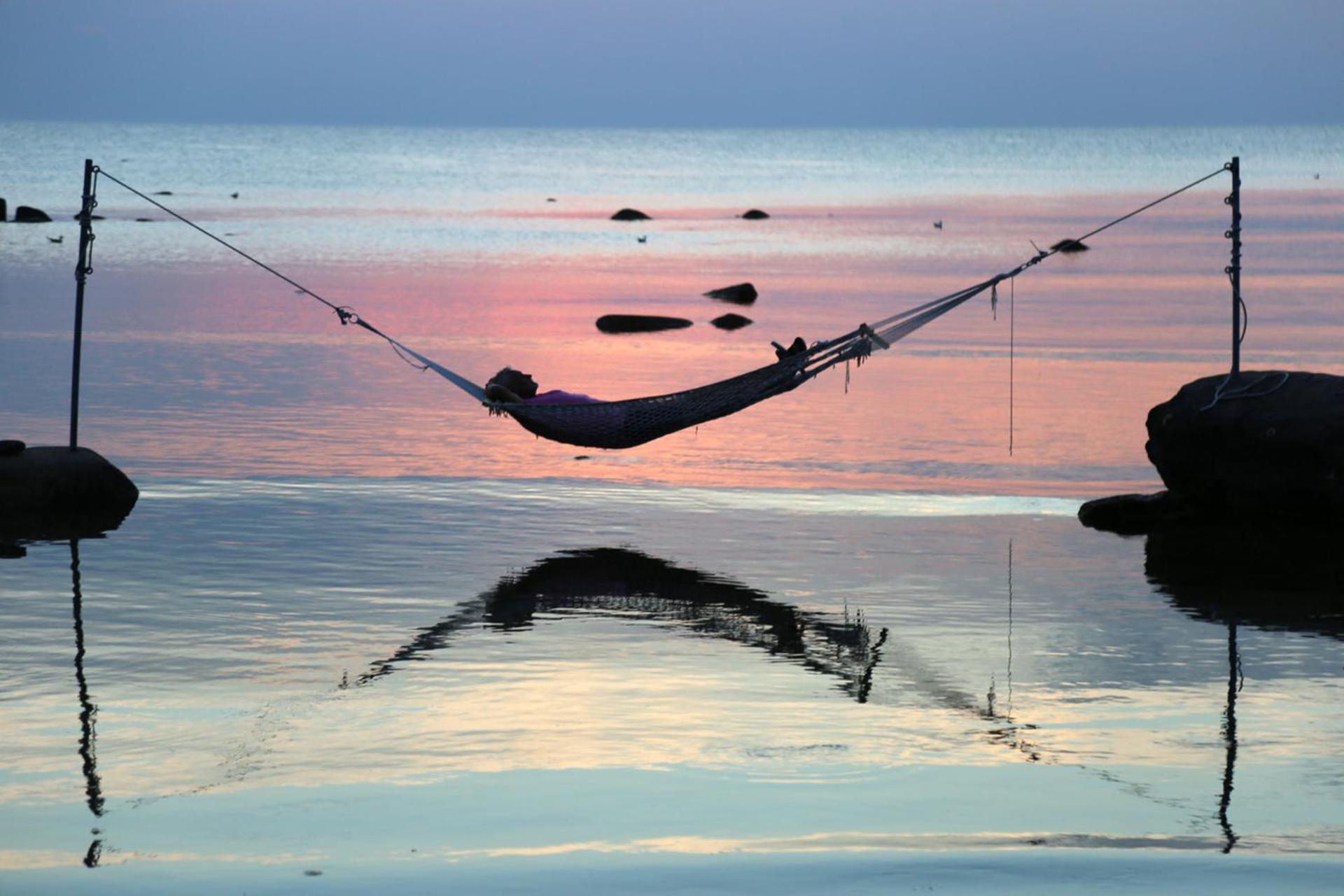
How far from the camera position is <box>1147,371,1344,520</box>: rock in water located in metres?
11.8

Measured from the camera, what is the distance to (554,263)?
42469 mm

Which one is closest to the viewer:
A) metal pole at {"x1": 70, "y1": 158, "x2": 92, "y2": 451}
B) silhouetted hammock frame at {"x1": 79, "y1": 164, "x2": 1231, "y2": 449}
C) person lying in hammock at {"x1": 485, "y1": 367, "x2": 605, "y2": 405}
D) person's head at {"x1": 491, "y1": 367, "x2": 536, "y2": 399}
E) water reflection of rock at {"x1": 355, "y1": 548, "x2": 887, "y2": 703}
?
water reflection of rock at {"x1": 355, "y1": 548, "x2": 887, "y2": 703}

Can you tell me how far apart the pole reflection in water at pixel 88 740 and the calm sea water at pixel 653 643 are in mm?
23

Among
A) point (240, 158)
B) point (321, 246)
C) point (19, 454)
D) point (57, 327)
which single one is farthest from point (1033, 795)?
point (240, 158)

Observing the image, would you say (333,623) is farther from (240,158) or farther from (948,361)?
(240,158)

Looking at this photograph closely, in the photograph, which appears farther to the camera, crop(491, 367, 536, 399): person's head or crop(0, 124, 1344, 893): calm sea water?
crop(491, 367, 536, 399): person's head

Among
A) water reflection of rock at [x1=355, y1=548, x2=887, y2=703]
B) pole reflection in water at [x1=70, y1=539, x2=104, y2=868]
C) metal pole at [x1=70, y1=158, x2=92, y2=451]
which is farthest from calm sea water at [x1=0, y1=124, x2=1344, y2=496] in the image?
pole reflection in water at [x1=70, y1=539, x2=104, y2=868]

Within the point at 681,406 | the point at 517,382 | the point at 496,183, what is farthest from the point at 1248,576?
the point at 496,183

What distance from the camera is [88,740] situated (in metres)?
7.11

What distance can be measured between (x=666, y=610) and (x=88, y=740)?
3493mm

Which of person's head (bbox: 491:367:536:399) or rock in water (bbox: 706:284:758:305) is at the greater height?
rock in water (bbox: 706:284:758:305)

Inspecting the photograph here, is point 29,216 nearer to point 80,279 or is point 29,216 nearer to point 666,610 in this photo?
point 80,279

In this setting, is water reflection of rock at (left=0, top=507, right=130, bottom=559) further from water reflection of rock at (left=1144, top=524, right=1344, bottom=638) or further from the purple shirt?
water reflection of rock at (left=1144, top=524, right=1344, bottom=638)

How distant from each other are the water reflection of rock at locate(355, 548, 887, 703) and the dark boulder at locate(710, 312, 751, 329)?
16710mm
